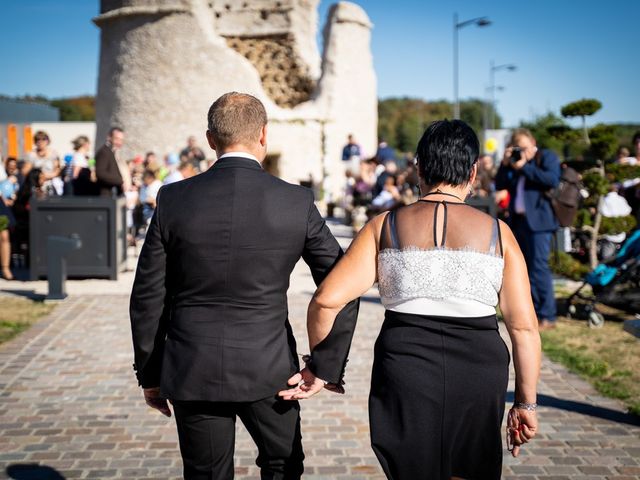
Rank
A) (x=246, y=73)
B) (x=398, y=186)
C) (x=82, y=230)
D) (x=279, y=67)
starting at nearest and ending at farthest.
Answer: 1. (x=82, y=230)
2. (x=398, y=186)
3. (x=246, y=73)
4. (x=279, y=67)

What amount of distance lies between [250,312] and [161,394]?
1.63 feet

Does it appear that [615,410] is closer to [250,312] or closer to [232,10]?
[250,312]

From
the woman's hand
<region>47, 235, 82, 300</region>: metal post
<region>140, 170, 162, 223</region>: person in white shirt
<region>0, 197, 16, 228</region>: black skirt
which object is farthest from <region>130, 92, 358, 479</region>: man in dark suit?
<region>140, 170, 162, 223</region>: person in white shirt

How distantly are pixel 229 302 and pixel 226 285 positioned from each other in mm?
70

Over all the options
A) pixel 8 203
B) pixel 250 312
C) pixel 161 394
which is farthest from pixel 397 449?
pixel 8 203

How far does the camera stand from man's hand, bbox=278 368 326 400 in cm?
295

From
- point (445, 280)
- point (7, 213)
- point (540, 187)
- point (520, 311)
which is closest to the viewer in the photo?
point (445, 280)

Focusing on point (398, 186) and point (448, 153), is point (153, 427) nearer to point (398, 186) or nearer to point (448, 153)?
point (448, 153)

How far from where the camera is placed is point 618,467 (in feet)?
14.4

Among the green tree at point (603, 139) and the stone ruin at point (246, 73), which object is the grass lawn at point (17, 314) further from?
the stone ruin at point (246, 73)

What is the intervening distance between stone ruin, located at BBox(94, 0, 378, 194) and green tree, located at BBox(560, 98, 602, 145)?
48.9 feet

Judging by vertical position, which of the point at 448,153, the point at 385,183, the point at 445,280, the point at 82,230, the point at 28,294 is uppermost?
the point at 385,183

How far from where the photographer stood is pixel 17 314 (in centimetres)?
877

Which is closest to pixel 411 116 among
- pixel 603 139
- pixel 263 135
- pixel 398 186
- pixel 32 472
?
pixel 398 186
